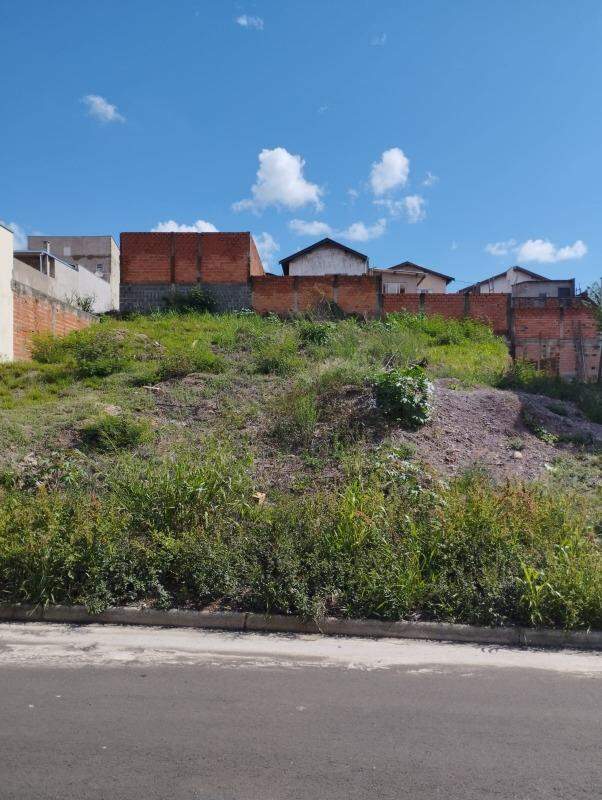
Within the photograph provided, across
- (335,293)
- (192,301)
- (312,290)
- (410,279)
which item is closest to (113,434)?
(192,301)

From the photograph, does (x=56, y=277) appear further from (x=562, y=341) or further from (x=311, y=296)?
(x=562, y=341)

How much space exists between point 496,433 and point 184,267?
587 inches

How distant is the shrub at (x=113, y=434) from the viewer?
9.33m

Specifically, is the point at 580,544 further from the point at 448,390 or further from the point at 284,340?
the point at 284,340

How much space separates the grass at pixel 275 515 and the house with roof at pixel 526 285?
95.4 ft

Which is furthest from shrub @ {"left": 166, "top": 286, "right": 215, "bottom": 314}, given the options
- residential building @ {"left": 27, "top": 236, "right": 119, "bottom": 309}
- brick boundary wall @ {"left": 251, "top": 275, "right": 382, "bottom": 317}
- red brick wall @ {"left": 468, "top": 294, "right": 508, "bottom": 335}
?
residential building @ {"left": 27, "top": 236, "right": 119, "bottom": 309}

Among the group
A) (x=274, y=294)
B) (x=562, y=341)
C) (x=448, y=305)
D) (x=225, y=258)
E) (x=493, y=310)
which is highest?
(x=225, y=258)

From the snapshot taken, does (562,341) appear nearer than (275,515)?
No

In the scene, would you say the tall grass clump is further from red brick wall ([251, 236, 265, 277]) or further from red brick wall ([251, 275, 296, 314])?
red brick wall ([251, 236, 265, 277])

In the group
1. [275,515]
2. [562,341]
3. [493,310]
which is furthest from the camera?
[493,310]

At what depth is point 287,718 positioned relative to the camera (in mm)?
3855

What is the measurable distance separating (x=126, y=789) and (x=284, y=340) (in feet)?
43.1

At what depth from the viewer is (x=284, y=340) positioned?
15719 mm

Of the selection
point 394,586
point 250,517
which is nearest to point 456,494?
point 394,586
